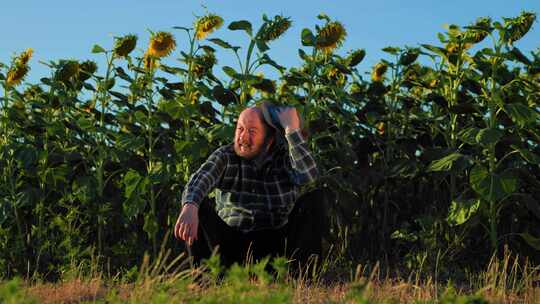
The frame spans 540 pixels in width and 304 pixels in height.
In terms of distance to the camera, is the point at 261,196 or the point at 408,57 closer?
the point at 261,196

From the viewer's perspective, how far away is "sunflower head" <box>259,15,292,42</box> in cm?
563

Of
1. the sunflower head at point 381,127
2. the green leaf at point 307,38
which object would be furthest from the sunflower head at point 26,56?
the sunflower head at point 381,127

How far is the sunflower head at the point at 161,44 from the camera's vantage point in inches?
240

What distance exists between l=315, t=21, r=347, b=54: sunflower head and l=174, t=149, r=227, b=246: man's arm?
1698mm

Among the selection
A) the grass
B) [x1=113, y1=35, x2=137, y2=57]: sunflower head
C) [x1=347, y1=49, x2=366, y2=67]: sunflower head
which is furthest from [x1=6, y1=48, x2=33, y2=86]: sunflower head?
[x1=347, y1=49, x2=366, y2=67]: sunflower head

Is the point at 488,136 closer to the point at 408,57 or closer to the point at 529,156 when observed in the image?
the point at 529,156

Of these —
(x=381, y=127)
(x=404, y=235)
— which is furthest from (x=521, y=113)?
(x=381, y=127)

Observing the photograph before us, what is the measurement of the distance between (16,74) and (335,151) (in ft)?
9.04

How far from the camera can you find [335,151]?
570 centimetres

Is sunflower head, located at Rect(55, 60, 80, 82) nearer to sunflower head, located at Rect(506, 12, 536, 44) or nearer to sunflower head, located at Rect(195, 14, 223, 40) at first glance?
sunflower head, located at Rect(195, 14, 223, 40)

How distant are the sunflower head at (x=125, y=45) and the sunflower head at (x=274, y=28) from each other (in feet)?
3.47

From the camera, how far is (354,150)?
5832 millimetres

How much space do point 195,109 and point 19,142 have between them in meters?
1.80

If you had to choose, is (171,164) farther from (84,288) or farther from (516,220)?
(516,220)
